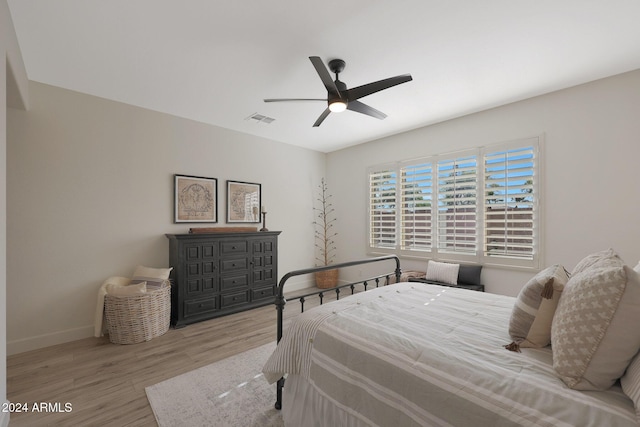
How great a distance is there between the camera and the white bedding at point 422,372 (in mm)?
967

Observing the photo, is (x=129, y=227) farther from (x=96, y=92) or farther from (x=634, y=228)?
(x=634, y=228)

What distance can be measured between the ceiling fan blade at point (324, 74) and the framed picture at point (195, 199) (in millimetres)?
2681

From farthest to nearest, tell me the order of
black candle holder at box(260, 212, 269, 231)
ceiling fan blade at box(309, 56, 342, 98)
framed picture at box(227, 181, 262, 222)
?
black candle holder at box(260, 212, 269, 231), framed picture at box(227, 181, 262, 222), ceiling fan blade at box(309, 56, 342, 98)

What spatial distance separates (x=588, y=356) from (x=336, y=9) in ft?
7.96

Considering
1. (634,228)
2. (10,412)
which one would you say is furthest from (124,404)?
(634,228)

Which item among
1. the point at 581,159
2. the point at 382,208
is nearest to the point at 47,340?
the point at 382,208

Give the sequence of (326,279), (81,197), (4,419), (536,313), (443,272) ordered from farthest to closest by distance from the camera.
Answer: (326,279), (443,272), (81,197), (4,419), (536,313)

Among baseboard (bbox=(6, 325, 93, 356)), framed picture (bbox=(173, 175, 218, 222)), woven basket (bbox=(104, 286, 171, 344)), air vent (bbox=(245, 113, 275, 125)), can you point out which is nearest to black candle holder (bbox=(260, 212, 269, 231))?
framed picture (bbox=(173, 175, 218, 222))

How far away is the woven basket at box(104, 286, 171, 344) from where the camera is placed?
3.06 m

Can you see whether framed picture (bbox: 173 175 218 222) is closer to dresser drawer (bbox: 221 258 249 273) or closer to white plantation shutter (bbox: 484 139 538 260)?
dresser drawer (bbox: 221 258 249 273)

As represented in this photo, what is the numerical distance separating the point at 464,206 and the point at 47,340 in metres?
5.40

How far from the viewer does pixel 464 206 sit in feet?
13.2

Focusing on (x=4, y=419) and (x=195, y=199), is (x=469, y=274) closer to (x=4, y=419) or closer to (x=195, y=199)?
(x=195, y=199)

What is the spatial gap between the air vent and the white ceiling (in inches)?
14.9
